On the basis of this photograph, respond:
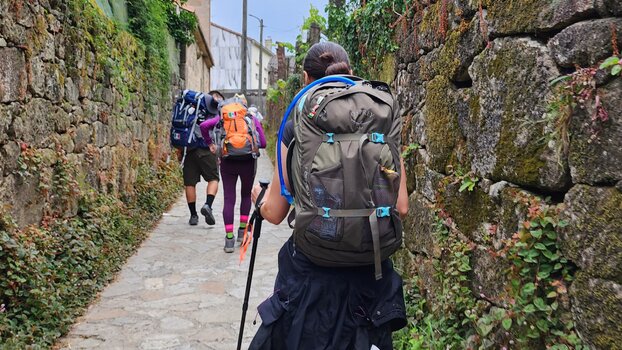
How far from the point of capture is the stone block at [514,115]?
1.94 metres

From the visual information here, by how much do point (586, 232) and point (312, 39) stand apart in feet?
28.5

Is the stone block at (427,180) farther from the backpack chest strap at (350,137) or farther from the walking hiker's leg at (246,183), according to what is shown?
the walking hiker's leg at (246,183)

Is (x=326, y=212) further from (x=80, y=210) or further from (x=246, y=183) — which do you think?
(x=246, y=183)

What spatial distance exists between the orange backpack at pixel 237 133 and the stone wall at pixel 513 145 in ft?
7.58

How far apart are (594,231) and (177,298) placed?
135 inches

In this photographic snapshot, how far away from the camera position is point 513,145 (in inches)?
84.6

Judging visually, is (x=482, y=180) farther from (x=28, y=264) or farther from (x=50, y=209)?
(x=50, y=209)

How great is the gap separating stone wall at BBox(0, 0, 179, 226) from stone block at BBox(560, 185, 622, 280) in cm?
322

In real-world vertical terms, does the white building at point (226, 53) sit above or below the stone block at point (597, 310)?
above

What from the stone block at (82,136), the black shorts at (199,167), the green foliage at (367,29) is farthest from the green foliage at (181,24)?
the stone block at (82,136)

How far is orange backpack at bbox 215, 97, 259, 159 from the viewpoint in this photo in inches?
213

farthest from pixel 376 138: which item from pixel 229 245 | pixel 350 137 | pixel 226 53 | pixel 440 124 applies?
pixel 226 53

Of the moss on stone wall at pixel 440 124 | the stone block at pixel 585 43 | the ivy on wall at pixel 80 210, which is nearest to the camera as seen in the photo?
the stone block at pixel 585 43

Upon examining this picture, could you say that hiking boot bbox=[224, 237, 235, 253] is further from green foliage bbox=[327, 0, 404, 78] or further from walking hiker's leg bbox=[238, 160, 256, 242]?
green foliage bbox=[327, 0, 404, 78]
